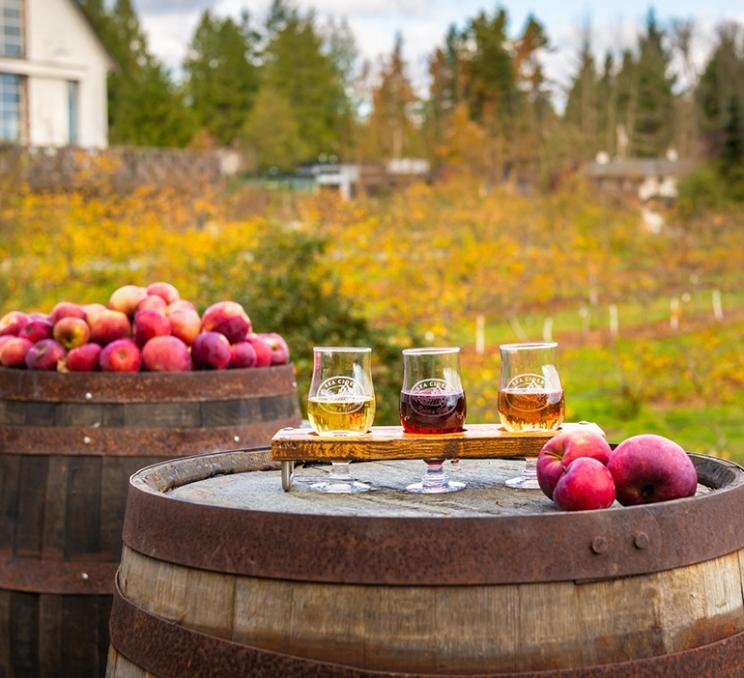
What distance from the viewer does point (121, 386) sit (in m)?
3.88

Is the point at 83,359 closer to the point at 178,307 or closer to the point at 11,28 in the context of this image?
the point at 178,307

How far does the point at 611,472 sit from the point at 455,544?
434 millimetres

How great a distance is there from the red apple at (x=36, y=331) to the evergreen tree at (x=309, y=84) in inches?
2018

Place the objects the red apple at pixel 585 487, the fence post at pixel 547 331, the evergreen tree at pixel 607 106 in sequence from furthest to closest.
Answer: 1. the evergreen tree at pixel 607 106
2. the fence post at pixel 547 331
3. the red apple at pixel 585 487

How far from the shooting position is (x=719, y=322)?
15.9m

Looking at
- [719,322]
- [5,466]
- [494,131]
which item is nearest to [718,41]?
[494,131]

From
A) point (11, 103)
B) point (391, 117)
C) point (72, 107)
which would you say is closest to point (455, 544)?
point (11, 103)

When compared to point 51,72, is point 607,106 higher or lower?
higher

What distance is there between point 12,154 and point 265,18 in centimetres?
5077

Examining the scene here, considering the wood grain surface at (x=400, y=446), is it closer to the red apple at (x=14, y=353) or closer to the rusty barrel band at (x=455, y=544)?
the rusty barrel band at (x=455, y=544)

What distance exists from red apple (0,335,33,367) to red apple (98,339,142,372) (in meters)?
0.33

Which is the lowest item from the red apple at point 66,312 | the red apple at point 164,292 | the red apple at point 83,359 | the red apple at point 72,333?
the red apple at point 83,359

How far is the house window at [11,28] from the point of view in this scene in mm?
30469

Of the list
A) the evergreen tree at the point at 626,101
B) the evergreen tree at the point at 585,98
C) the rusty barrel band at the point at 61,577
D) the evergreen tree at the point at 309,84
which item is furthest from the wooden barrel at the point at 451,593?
the evergreen tree at the point at 309,84
